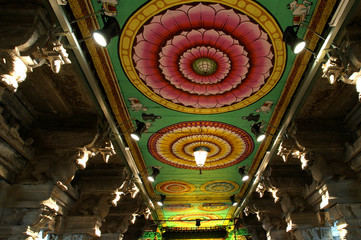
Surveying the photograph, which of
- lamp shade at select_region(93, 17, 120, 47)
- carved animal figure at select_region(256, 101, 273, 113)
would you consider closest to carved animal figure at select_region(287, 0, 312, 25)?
carved animal figure at select_region(256, 101, 273, 113)

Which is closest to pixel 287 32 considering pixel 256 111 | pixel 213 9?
pixel 213 9

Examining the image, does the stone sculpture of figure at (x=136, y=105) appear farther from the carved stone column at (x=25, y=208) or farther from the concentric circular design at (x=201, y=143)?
the carved stone column at (x=25, y=208)

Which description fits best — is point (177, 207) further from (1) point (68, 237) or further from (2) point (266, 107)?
(2) point (266, 107)

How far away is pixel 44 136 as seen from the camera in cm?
517

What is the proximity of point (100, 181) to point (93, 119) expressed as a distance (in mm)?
2653

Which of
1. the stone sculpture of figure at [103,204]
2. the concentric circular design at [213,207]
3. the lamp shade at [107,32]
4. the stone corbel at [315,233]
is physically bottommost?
the stone corbel at [315,233]

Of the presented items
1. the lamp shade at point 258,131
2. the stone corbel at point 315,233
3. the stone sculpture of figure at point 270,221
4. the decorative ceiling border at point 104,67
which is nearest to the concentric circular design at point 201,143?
the lamp shade at point 258,131

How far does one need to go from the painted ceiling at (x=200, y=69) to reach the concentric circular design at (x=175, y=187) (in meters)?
2.33

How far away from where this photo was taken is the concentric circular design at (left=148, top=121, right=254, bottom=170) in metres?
6.33

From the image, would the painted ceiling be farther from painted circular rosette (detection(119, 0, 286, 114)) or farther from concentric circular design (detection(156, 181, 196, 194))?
concentric circular design (detection(156, 181, 196, 194))

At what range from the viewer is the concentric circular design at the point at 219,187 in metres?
9.64

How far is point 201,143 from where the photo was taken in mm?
6988

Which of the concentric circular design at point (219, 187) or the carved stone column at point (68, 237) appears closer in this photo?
the carved stone column at point (68, 237)

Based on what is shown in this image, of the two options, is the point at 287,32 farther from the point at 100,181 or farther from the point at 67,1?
the point at 100,181
